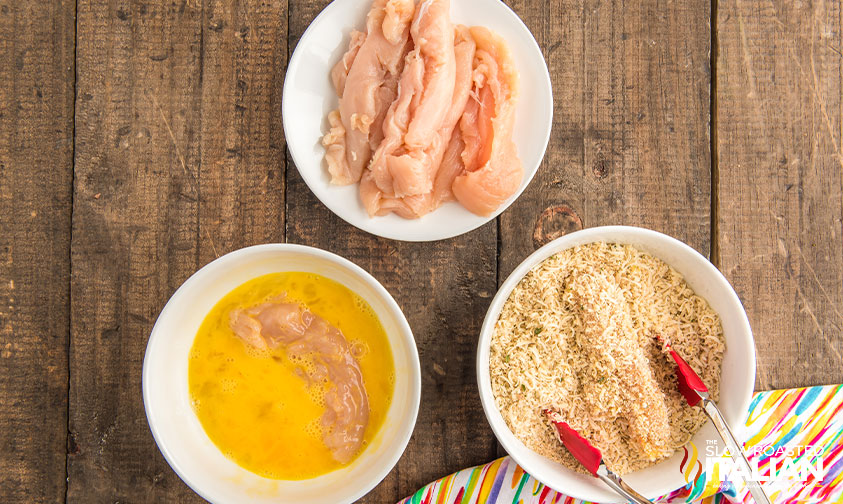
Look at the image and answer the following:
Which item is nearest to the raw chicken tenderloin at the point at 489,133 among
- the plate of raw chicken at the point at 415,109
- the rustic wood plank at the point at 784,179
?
the plate of raw chicken at the point at 415,109

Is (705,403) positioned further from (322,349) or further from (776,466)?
(322,349)

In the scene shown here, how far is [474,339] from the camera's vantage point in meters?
1.58

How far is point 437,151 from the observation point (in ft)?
4.95

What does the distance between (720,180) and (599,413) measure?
79cm

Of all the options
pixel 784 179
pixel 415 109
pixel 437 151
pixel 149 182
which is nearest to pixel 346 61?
pixel 415 109

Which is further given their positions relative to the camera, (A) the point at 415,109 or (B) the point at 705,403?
(A) the point at 415,109

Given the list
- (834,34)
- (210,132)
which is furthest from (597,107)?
(210,132)

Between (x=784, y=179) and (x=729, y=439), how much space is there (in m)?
0.79

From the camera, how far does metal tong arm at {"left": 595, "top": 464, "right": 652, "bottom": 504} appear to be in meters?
1.29

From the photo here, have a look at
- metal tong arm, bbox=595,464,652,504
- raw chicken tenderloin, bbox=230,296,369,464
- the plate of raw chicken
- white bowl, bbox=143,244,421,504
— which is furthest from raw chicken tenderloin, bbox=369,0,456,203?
metal tong arm, bbox=595,464,652,504

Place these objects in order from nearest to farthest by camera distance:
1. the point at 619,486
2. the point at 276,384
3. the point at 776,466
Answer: the point at 619,486 < the point at 276,384 < the point at 776,466

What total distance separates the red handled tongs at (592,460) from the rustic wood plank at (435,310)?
10.7 inches

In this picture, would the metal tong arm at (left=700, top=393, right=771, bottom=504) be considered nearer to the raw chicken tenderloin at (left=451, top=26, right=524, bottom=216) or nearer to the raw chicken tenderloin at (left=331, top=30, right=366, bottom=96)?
the raw chicken tenderloin at (left=451, top=26, right=524, bottom=216)

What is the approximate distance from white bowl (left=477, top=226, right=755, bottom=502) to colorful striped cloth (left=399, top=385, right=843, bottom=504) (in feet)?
0.58
